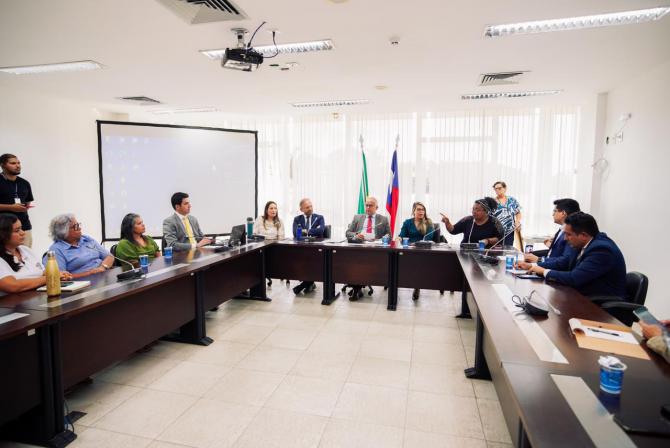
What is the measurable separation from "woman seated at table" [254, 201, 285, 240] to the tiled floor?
1662 millimetres

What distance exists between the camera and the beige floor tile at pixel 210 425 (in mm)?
2088

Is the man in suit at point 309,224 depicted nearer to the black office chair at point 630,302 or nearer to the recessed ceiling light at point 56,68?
the recessed ceiling light at point 56,68

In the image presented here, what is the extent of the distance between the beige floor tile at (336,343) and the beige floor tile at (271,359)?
192mm

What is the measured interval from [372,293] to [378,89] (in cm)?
279

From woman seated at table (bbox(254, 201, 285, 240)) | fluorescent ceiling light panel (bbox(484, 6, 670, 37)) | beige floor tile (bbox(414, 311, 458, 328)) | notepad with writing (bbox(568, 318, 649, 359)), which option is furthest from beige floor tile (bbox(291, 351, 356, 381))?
fluorescent ceiling light panel (bbox(484, 6, 670, 37))

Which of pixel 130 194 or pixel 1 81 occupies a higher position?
pixel 1 81

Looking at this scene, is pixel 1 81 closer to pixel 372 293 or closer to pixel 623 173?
pixel 372 293

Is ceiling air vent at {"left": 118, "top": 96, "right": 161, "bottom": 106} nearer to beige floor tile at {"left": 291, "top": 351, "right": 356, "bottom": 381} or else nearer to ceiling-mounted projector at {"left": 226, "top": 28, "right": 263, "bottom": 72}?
ceiling-mounted projector at {"left": 226, "top": 28, "right": 263, "bottom": 72}

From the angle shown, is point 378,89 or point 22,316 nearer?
point 22,316

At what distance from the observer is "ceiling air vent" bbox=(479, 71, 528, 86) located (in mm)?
4258

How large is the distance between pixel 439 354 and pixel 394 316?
39.0 inches

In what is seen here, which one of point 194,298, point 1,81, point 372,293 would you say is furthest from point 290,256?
point 1,81

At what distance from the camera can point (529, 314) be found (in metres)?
2.13

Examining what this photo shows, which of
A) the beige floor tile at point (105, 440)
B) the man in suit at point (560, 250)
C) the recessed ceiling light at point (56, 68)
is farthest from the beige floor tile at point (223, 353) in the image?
the recessed ceiling light at point (56, 68)
